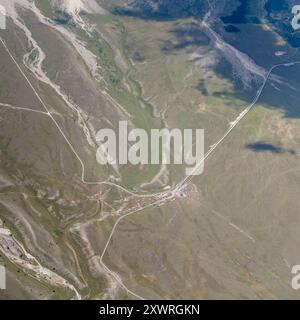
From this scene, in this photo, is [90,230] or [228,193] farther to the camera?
[228,193]

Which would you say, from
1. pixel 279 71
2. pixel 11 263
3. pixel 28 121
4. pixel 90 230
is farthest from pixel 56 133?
pixel 279 71

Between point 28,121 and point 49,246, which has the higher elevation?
point 28,121
